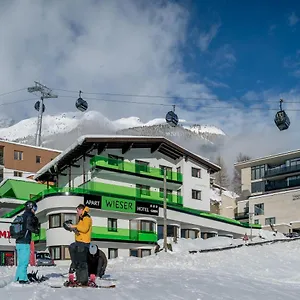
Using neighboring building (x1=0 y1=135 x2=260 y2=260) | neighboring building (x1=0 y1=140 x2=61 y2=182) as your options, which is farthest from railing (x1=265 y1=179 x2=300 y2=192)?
neighboring building (x1=0 y1=140 x2=61 y2=182)

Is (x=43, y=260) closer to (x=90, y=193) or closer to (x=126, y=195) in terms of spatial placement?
(x=90, y=193)

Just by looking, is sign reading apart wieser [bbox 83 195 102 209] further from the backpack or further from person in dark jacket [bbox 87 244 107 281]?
A: the backpack

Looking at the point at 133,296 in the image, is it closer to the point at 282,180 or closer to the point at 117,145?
the point at 117,145

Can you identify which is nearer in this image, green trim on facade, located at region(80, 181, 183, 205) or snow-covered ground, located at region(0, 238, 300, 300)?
snow-covered ground, located at region(0, 238, 300, 300)

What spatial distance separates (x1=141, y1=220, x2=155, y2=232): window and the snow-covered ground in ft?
20.3

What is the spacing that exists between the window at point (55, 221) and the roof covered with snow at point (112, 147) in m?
6.77

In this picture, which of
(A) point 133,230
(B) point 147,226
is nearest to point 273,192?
(B) point 147,226

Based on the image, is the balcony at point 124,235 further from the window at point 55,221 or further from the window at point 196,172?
the window at point 196,172

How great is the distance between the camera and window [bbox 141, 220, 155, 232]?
4397 centimetres

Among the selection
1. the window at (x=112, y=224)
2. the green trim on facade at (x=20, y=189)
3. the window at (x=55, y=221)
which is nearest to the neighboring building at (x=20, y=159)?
the green trim on facade at (x=20, y=189)

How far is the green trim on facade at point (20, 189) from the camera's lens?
52406 millimetres

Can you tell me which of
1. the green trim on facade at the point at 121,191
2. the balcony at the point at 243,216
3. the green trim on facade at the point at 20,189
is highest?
the green trim on facade at the point at 20,189

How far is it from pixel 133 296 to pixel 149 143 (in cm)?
3933

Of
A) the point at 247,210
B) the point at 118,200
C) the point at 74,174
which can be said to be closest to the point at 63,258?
the point at 118,200
